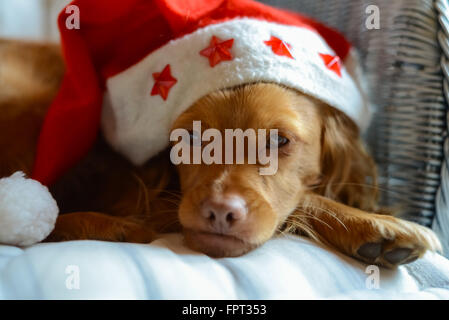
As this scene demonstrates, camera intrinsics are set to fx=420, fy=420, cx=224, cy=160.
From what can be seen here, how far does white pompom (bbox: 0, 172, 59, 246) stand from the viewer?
105 centimetres

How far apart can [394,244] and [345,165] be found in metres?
0.51

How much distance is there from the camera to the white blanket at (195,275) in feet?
2.89

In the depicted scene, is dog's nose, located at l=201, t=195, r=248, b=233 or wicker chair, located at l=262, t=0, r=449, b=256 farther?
wicker chair, located at l=262, t=0, r=449, b=256

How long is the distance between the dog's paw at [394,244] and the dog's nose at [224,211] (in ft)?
1.15

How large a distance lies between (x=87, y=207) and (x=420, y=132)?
127 cm

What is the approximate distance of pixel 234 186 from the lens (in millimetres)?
1185

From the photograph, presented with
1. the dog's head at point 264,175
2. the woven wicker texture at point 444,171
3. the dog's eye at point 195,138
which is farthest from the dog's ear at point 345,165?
the dog's eye at point 195,138

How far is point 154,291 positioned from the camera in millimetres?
891

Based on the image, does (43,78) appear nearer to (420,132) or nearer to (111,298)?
(111,298)

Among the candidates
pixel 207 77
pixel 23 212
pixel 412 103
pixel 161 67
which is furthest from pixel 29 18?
pixel 412 103

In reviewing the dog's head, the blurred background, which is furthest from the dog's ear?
the blurred background
